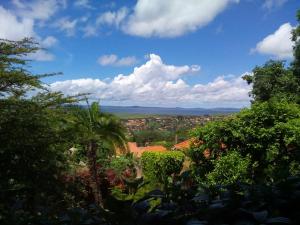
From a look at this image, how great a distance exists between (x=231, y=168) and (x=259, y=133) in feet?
4.84

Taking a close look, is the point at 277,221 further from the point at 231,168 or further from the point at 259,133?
the point at 259,133

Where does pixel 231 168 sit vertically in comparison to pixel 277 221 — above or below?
below

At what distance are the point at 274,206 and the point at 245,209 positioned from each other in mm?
198

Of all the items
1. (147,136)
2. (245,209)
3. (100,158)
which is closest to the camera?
(245,209)

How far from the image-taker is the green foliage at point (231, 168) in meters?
14.6

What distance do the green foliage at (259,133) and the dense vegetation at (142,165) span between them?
0.03m

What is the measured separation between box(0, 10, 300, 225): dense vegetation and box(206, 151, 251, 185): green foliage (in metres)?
0.03

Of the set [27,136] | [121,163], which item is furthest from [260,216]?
[121,163]

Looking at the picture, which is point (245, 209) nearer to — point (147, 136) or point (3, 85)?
point (3, 85)

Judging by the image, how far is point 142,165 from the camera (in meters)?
25.3

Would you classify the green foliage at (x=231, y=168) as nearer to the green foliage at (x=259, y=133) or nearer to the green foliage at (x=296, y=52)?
the green foliage at (x=259, y=133)

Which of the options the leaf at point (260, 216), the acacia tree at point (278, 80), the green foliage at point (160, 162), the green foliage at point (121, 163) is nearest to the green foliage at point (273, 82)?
the acacia tree at point (278, 80)

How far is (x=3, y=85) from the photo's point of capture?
977 cm

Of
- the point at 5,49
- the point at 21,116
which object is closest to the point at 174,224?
the point at 21,116
